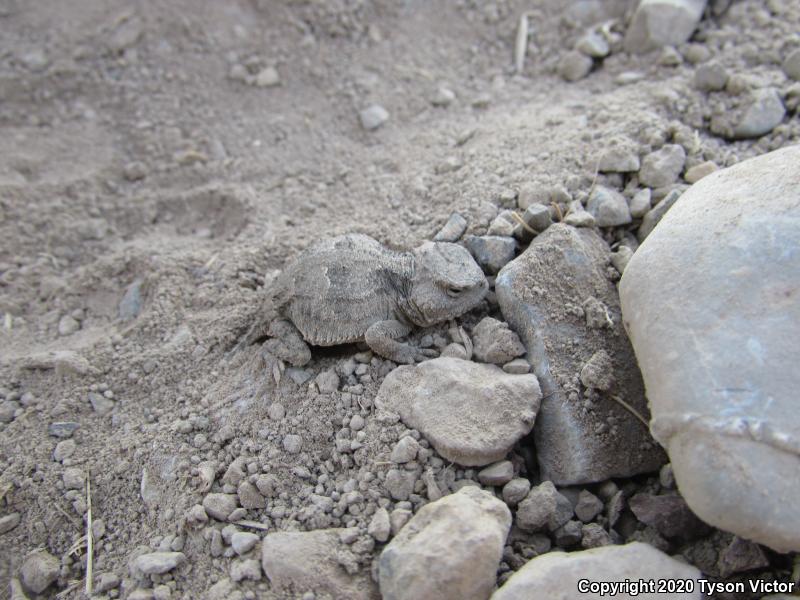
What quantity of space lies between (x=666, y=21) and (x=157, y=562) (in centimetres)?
497

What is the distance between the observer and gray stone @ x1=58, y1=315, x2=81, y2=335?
402cm

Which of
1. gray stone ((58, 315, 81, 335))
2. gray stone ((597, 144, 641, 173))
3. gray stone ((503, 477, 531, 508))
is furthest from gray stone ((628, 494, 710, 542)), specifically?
gray stone ((58, 315, 81, 335))

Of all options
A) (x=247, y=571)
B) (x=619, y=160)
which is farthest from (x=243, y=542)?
(x=619, y=160)

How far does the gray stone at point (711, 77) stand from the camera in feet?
13.6

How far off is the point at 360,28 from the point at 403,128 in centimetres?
125

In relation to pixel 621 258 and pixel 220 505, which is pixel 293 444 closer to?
pixel 220 505

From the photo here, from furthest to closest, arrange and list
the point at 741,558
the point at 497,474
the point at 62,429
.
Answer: the point at 62,429 < the point at 497,474 < the point at 741,558

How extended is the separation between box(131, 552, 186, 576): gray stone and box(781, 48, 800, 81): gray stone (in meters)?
4.68

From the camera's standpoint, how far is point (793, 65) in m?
4.11

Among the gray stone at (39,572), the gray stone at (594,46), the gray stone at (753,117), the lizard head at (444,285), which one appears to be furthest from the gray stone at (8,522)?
the gray stone at (594,46)

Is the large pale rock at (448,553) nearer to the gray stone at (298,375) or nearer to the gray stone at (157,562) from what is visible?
the gray stone at (157,562)

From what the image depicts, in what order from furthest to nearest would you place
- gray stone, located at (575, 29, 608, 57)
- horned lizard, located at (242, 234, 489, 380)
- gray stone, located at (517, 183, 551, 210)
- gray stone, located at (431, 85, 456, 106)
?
gray stone, located at (431, 85, 456, 106), gray stone, located at (575, 29, 608, 57), gray stone, located at (517, 183, 551, 210), horned lizard, located at (242, 234, 489, 380)

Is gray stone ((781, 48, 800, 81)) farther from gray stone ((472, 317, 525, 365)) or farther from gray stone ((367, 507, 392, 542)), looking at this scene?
gray stone ((367, 507, 392, 542))

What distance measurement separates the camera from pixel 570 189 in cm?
370
